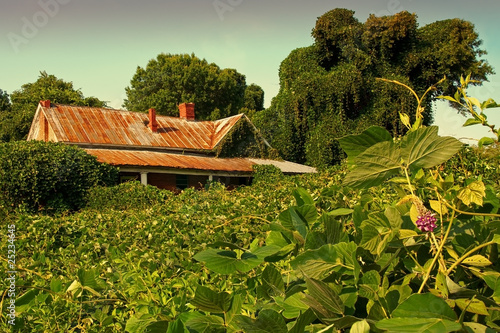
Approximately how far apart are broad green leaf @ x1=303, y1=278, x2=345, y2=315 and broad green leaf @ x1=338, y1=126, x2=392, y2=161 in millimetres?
305

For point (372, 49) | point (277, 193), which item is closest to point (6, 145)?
point (277, 193)

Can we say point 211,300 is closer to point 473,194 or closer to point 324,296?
point 324,296

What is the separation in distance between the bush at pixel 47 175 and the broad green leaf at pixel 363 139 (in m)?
18.1

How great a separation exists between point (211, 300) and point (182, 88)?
4427cm

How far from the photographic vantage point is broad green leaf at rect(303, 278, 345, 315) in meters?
0.77

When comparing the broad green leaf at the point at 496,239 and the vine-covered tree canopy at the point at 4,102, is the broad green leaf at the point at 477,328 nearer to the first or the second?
the broad green leaf at the point at 496,239

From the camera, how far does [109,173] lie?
20281 millimetres

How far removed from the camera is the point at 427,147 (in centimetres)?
86

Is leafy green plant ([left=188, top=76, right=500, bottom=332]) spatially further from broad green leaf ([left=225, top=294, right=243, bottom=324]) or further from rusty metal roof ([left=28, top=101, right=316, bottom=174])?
rusty metal roof ([left=28, top=101, right=316, bottom=174])

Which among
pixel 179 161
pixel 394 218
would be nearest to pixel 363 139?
pixel 394 218

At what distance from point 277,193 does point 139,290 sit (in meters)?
4.30

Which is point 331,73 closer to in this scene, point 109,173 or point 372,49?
point 372,49

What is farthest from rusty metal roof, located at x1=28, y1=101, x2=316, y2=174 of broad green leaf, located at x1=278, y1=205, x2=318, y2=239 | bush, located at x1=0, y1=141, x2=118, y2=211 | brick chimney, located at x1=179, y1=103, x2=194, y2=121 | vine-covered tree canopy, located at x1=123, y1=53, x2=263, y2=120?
broad green leaf, located at x1=278, y1=205, x2=318, y2=239

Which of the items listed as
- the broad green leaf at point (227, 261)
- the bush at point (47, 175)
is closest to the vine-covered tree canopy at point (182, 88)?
the bush at point (47, 175)
